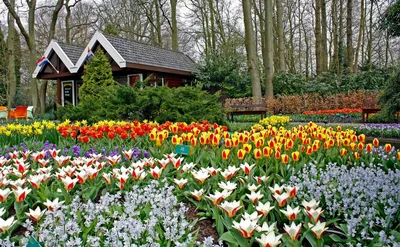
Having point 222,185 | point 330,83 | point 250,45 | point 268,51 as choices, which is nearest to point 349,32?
point 330,83

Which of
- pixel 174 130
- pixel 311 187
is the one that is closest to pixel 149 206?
pixel 311 187

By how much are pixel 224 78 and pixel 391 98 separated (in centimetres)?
1182

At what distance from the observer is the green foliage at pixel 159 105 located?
23.6 feet

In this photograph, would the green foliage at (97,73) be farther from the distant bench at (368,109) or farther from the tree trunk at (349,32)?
the tree trunk at (349,32)

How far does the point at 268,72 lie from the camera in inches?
671

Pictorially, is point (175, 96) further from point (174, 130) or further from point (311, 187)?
point (311, 187)

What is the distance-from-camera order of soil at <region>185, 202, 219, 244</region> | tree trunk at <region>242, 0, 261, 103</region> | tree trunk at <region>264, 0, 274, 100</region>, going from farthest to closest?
tree trunk at <region>264, 0, 274, 100</region>, tree trunk at <region>242, 0, 261, 103</region>, soil at <region>185, 202, 219, 244</region>

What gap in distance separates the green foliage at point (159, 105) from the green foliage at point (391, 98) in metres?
3.97

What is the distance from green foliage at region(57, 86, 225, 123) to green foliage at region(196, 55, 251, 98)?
11622 mm

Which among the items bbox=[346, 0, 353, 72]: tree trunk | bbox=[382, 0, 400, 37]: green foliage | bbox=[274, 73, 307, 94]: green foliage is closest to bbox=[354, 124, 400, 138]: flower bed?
A: bbox=[382, 0, 400, 37]: green foliage

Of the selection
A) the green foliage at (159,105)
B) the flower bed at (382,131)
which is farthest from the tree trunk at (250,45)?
the green foliage at (159,105)

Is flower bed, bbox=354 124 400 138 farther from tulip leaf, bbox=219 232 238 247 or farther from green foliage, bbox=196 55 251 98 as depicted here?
green foliage, bbox=196 55 251 98

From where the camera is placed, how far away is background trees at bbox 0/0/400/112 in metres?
18.0

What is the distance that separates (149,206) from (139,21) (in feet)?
89.3
